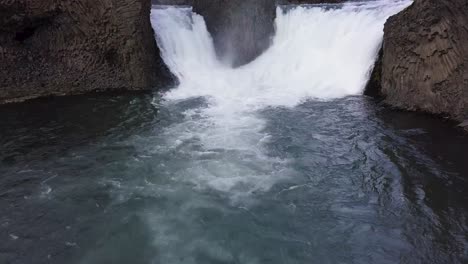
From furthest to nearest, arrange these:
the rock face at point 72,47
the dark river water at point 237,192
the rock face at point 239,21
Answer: the rock face at point 239,21, the rock face at point 72,47, the dark river water at point 237,192

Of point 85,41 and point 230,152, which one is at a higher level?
point 85,41

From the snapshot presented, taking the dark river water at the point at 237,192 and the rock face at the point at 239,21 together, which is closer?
the dark river water at the point at 237,192

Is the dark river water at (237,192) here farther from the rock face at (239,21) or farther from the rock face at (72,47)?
the rock face at (239,21)

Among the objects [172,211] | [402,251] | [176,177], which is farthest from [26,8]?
[402,251]

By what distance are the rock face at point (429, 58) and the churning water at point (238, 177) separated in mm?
610

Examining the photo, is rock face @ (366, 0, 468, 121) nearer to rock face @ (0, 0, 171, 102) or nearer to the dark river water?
the dark river water

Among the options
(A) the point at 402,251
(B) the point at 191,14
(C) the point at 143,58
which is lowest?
(A) the point at 402,251

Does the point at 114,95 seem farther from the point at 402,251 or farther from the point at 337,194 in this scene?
the point at 402,251

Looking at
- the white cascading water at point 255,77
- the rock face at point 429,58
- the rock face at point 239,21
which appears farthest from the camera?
the rock face at point 239,21

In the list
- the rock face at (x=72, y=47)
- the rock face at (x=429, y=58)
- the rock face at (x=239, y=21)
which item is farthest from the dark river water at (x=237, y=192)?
the rock face at (x=239, y=21)

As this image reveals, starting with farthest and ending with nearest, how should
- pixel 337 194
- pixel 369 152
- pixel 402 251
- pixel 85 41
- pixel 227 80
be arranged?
pixel 227 80, pixel 85 41, pixel 369 152, pixel 337 194, pixel 402 251

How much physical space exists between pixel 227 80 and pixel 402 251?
9.60 metres

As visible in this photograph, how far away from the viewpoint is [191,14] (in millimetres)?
15570

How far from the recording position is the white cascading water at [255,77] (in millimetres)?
7750
